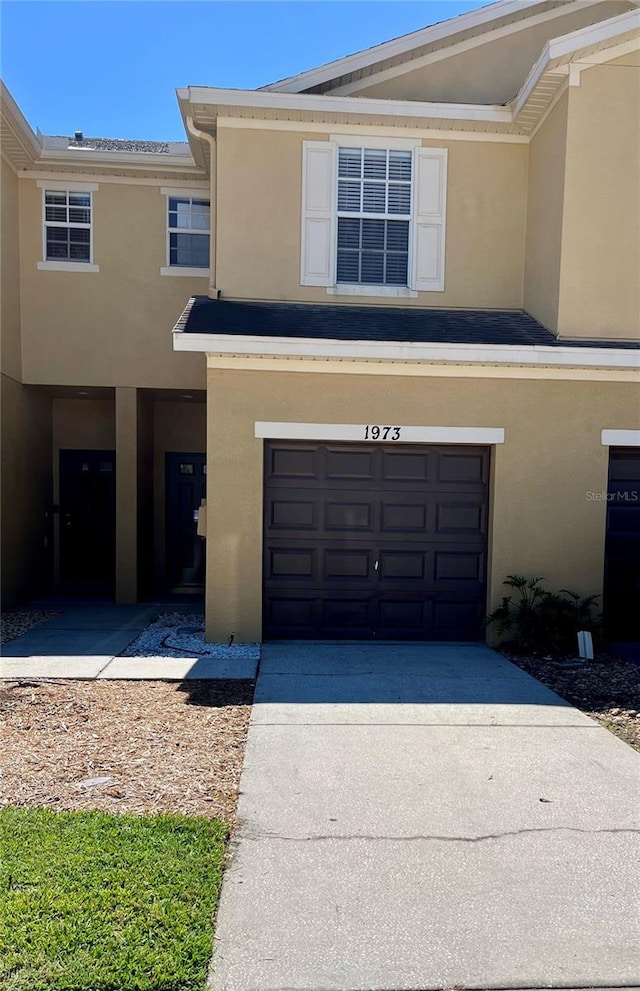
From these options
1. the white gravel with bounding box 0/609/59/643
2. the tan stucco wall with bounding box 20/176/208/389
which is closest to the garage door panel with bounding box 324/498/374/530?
the tan stucco wall with bounding box 20/176/208/389

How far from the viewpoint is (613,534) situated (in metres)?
8.54

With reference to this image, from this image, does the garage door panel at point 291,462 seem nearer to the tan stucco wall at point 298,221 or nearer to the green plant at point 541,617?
the tan stucco wall at point 298,221

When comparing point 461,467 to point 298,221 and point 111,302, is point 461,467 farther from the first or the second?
point 111,302

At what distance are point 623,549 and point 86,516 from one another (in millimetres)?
8986

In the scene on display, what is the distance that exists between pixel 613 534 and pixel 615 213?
3.94 meters

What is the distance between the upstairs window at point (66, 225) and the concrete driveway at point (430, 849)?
8208 millimetres

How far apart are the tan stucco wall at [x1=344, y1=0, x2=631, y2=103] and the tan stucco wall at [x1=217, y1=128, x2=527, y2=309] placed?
1.43 m

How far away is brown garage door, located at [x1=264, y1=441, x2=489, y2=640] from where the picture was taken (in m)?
8.20

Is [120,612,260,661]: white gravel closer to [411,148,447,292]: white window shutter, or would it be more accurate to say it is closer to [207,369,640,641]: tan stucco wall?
[207,369,640,641]: tan stucco wall

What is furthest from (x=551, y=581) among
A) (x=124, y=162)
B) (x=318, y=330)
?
(x=124, y=162)

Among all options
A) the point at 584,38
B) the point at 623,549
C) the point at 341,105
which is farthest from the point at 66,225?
the point at 623,549

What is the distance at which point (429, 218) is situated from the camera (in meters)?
9.17

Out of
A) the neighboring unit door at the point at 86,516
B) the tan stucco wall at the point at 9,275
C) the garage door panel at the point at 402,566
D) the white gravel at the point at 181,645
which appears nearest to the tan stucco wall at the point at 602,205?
the garage door panel at the point at 402,566

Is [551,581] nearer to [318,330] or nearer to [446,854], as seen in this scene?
[318,330]
